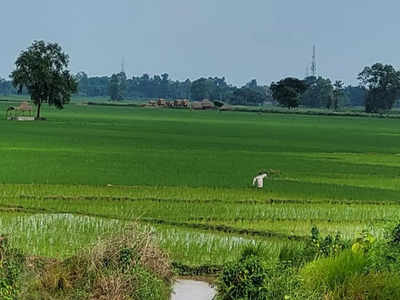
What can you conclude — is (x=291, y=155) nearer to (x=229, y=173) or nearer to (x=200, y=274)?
(x=229, y=173)

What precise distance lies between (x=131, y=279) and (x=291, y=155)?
74.0 feet

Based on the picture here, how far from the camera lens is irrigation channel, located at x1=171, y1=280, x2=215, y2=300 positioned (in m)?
9.91

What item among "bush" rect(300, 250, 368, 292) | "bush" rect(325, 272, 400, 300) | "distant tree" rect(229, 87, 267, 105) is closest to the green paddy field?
"bush" rect(300, 250, 368, 292)

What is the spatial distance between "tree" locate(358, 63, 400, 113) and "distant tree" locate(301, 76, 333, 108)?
12706mm

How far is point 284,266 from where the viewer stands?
8742 millimetres

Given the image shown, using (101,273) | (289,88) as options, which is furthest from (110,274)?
(289,88)

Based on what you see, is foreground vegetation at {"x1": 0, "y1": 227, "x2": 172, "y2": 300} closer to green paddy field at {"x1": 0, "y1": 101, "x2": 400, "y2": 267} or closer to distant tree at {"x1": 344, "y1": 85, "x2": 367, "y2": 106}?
green paddy field at {"x1": 0, "y1": 101, "x2": 400, "y2": 267}

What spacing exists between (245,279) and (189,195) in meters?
9.87

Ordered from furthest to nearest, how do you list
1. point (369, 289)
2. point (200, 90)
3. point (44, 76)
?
point (200, 90) → point (44, 76) → point (369, 289)

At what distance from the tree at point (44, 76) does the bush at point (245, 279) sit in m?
49.4

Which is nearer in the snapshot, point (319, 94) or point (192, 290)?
point (192, 290)

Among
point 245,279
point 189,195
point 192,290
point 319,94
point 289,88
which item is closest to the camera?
point 245,279

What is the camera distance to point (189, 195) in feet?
60.1

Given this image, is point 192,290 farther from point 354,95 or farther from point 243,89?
point 354,95
